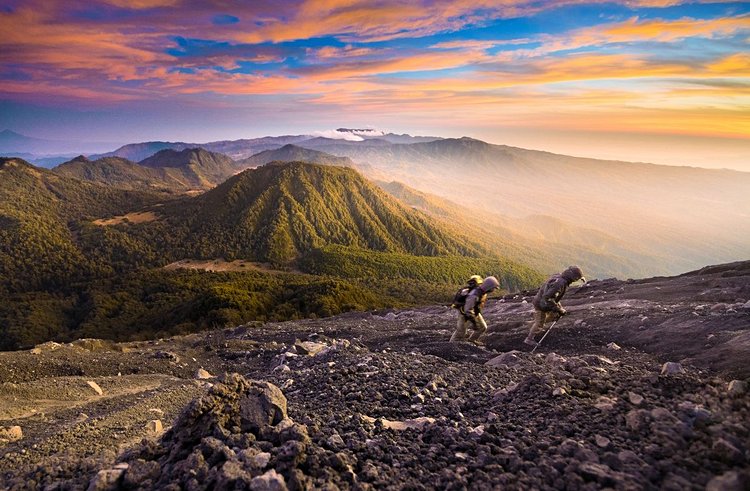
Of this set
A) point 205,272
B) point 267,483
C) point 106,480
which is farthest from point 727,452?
point 205,272

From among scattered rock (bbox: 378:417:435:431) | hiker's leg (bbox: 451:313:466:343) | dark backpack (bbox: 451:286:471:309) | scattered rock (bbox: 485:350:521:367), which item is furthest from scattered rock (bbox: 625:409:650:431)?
hiker's leg (bbox: 451:313:466:343)

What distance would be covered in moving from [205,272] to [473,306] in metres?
119

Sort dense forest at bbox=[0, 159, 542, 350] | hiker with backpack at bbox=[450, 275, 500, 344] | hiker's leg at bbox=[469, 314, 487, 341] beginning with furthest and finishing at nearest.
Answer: dense forest at bbox=[0, 159, 542, 350]
hiker's leg at bbox=[469, 314, 487, 341]
hiker with backpack at bbox=[450, 275, 500, 344]

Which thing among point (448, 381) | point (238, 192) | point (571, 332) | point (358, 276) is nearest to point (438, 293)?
point (358, 276)

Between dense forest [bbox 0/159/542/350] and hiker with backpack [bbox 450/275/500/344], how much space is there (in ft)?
114

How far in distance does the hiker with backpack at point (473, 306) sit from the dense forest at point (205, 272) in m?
34.8

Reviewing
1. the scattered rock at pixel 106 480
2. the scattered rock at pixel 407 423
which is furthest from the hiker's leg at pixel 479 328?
the scattered rock at pixel 106 480

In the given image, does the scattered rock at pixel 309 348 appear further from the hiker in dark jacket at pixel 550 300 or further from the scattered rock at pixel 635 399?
the scattered rock at pixel 635 399

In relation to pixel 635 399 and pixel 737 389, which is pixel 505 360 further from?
pixel 737 389

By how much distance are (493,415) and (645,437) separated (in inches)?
84.5

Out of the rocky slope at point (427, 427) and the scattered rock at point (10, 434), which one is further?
the scattered rock at point (10, 434)

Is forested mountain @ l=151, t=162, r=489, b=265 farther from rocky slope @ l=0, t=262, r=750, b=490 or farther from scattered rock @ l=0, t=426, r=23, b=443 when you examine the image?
rocky slope @ l=0, t=262, r=750, b=490

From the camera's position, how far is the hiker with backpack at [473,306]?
46.5 feet

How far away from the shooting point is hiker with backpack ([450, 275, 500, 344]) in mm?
14172
